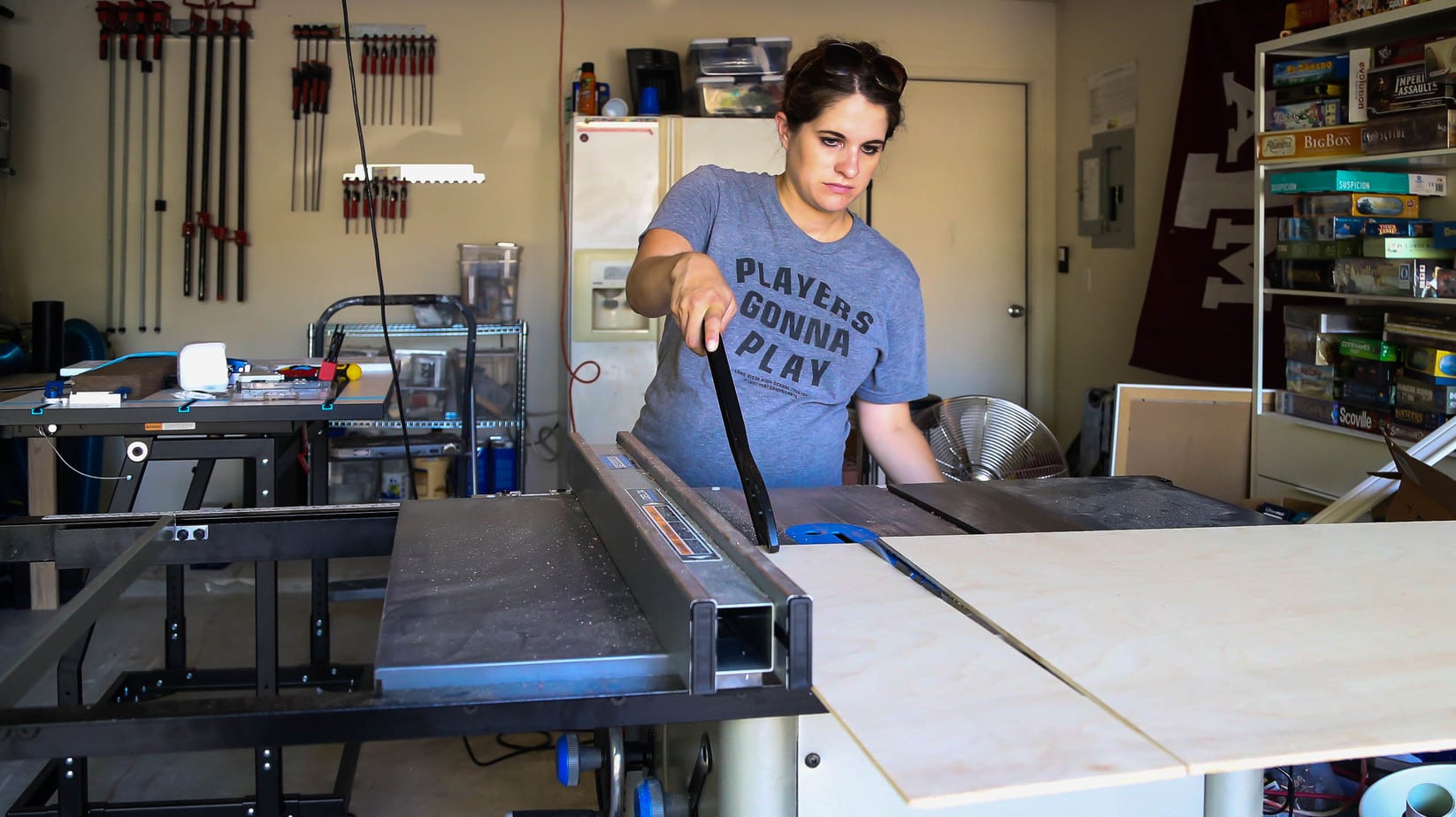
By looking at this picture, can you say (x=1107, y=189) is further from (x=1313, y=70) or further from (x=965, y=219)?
(x=1313, y=70)

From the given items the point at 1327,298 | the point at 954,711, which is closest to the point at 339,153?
the point at 1327,298

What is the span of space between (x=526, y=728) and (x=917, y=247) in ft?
15.9

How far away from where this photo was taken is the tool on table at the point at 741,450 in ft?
3.97

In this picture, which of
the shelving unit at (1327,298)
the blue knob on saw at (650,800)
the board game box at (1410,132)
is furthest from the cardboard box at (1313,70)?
the blue knob on saw at (650,800)

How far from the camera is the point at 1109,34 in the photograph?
5000mm

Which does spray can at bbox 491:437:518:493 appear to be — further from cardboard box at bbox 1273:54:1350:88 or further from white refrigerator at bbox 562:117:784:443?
cardboard box at bbox 1273:54:1350:88

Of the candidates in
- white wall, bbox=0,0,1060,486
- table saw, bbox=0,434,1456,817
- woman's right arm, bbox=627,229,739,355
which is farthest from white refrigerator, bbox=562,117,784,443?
table saw, bbox=0,434,1456,817

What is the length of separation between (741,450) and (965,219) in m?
4.56

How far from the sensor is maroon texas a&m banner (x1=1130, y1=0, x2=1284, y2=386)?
13.4ft

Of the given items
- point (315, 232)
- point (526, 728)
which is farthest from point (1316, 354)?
point (315, 232)

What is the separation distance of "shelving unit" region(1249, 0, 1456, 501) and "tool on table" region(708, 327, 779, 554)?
7.30 feet

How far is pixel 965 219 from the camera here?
5.53 m

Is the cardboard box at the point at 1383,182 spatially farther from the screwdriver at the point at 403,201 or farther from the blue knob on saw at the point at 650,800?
the screwdriver at the point at 403,201

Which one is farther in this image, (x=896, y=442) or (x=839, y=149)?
(x=896, y=442)
